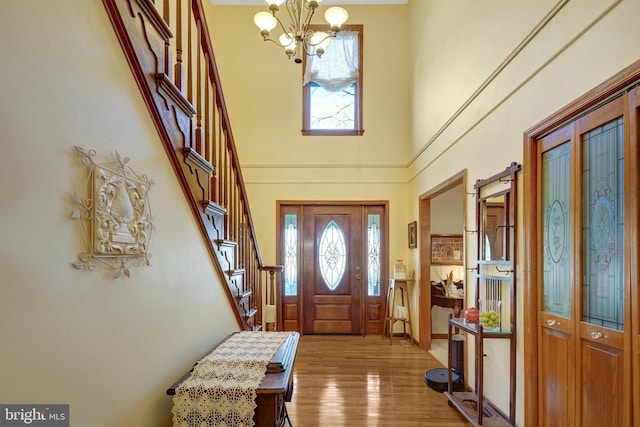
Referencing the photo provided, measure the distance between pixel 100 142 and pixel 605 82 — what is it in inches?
90.1

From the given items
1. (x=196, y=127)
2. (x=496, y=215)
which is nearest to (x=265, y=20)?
(x=196, y=127)

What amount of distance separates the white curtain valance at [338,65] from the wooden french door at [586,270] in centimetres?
430

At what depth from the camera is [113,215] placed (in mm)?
1396

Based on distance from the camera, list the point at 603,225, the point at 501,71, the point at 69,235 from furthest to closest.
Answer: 1. the point at 501,71
2. the point at 603,225
3. the point at 69,235

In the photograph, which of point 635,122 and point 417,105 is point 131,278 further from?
point 417,105

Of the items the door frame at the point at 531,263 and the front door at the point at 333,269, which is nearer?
the door frame at the point at 531,263

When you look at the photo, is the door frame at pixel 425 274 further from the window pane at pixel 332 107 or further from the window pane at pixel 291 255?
the window pane at pixel 291 255

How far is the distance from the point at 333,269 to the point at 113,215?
509 cm

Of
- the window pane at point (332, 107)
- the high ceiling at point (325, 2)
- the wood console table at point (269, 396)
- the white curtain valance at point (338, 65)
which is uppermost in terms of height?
the high ceiling at point (325, 2)

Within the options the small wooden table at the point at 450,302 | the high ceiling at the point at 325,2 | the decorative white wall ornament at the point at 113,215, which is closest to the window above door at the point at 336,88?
the high ceiling at the point at 325,2

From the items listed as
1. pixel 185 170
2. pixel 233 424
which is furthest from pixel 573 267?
pixel 185 170

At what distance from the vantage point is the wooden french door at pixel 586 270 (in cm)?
182

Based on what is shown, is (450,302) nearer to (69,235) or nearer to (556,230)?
(556,230)

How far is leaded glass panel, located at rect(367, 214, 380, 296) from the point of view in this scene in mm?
6285
